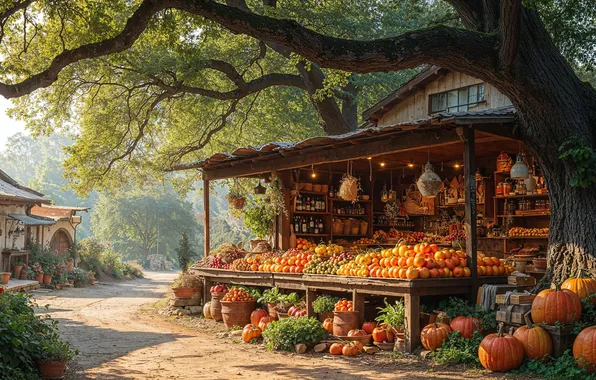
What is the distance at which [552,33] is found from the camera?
1388 cm

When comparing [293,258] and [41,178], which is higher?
[41,178]

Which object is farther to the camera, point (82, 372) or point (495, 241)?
point (495, 241)

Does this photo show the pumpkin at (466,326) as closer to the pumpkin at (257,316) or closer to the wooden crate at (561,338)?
the wooden crate at (561,338)

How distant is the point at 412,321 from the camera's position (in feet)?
30.9

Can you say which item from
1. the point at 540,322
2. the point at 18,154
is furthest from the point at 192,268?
the point at 18,154

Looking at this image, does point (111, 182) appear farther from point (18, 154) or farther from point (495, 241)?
point (18, 154)

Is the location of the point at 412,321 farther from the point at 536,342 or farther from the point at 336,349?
the point at 536,342

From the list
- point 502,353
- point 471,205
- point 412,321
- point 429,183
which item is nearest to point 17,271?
point 429,183

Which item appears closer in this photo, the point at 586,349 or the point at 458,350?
the point at 586,349

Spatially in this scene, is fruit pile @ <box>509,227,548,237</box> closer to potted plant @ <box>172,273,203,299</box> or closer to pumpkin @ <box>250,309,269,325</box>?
pumpkin @ <box>250,309,269,325</box>

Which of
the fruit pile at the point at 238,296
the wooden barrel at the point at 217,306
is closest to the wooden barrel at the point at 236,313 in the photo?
the fruit pile at the point at 238,296

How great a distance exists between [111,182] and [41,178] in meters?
61.3

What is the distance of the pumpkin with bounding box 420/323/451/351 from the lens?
29.3ft

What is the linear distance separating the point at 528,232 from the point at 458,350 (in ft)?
17.1
